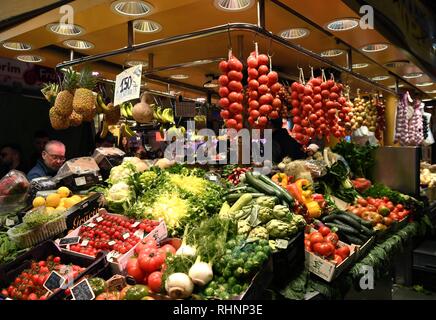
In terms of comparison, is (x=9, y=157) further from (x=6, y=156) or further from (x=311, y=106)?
(x=311, y=106)

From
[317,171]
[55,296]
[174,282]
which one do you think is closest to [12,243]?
[55,296]

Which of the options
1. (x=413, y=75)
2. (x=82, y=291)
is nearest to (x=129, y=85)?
(x=82, y=291)

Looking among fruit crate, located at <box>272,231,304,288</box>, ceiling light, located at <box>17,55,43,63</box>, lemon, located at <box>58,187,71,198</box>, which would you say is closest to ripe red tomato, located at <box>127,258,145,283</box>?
fruit crate, located at <box>272,231,304,288</box>

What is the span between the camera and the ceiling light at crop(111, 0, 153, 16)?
3.56m

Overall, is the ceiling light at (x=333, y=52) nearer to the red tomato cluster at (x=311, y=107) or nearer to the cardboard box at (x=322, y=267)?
the red tomato cluster at (x=311, y=107)

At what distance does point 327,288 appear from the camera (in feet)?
8.70

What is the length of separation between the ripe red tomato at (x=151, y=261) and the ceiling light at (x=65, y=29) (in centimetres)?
312

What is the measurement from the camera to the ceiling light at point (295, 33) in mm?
4691

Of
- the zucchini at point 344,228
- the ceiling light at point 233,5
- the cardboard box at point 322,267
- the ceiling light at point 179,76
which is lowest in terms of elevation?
the cardboard box at point 322,267

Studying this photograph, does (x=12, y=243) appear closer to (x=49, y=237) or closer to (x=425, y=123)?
(x=49, y=237)

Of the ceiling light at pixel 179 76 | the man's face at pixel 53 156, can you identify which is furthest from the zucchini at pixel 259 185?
the ceiling light at pixel 179 76

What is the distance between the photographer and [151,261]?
87.2 inches

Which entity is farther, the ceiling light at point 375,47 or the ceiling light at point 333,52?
the ceiling light at point 333,52
